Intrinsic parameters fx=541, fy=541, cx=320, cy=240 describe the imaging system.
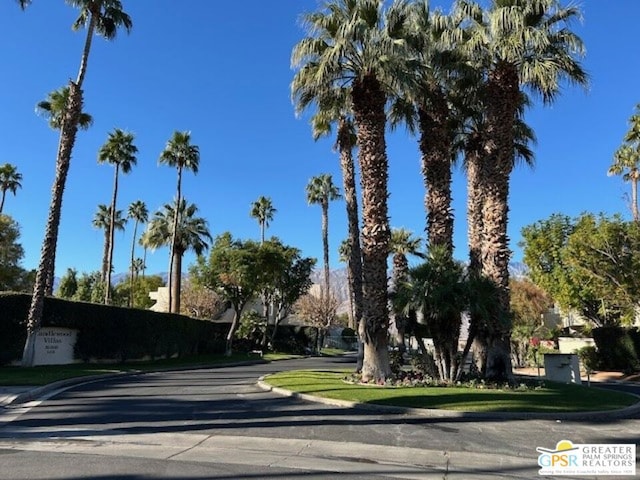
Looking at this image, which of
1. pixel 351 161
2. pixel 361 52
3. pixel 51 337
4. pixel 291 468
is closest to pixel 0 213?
pixel 51 337

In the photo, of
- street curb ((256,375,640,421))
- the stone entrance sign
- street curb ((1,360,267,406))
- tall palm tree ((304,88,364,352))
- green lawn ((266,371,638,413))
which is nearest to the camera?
street curb ((256,375,640,421))

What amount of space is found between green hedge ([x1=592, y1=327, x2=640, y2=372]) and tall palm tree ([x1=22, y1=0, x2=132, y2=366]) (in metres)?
28.9

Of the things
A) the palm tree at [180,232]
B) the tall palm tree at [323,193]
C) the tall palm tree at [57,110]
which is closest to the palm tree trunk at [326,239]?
the tall palm tree at [323,193]

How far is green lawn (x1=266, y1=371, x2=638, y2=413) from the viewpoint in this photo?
12045mm

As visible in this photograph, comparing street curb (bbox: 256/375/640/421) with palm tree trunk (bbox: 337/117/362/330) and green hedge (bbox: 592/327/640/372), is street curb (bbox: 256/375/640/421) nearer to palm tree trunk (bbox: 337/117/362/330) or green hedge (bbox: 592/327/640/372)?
palm tree trunk (bbox: 337/117/362/330)

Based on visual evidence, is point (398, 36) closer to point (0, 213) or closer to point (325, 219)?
point (0, 213)

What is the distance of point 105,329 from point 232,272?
13.4m

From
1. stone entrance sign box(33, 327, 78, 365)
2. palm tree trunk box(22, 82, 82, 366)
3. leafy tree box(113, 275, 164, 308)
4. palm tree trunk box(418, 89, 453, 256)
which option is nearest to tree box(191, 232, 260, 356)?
stone entrance sign box(33, 327, 78, 365)

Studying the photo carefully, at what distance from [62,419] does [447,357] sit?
1185cm

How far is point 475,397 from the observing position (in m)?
13.5

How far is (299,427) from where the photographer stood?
10.2 meters

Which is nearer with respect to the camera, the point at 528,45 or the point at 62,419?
the point at 62,419
